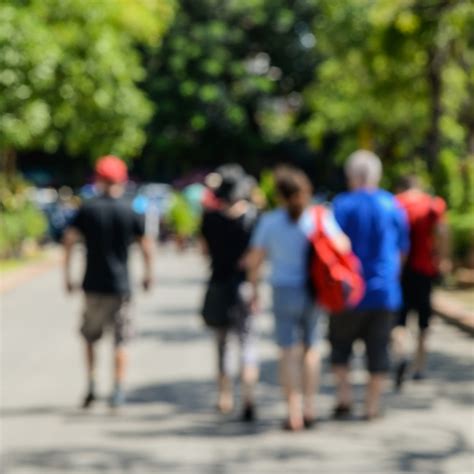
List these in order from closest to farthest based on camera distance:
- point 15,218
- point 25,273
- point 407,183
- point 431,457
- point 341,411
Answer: point 431,457 → point 341,411 → point 407,183 → point 25,273 → point 15,218

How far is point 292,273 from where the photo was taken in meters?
8.46

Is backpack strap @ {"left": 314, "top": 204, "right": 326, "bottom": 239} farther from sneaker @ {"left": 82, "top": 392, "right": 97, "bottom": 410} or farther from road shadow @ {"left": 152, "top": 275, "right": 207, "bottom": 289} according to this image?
road shadow @ {"left": 152, "top": 275, "right": 207, "bottom": 289}

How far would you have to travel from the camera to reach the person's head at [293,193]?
8430 mm

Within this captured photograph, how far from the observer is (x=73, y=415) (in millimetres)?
9023

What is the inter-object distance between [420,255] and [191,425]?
296cm

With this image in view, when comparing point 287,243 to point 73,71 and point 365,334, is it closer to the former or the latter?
point 365,334

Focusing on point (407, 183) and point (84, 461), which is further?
point (407, 183)

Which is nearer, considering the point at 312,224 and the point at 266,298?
the point at 312,224

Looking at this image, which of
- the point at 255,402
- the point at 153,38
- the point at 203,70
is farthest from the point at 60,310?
the point at 203,70

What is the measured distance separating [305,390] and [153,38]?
80.4 ft

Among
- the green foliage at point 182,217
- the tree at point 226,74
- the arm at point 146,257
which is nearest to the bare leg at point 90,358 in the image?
the arm at point 146,257

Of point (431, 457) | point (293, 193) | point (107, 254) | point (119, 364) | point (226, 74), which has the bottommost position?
point (431, 457)

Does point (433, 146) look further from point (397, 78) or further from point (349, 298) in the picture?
point (349, 298)

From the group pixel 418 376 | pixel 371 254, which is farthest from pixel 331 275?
pixel 418 376
